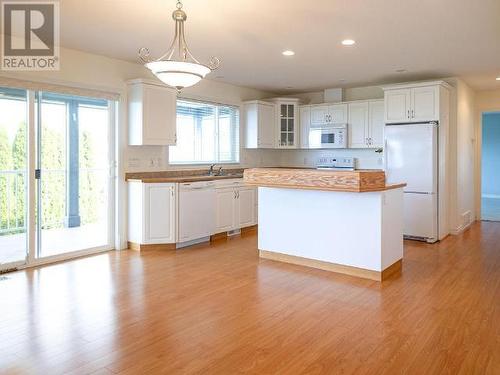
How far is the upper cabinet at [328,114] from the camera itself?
7054mm

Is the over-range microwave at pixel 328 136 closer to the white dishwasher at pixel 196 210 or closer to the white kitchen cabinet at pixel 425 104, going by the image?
the white kitchen cabinet at pixel 425 104

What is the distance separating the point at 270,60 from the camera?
17.2ft

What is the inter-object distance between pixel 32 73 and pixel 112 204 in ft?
6.01

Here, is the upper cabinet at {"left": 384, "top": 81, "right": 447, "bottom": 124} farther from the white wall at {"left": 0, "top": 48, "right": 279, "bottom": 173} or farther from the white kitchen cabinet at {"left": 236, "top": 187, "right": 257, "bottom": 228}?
the white wall at {"left": 0, "top": 48, "right": 279, "bottom": 173}

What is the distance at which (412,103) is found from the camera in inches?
235

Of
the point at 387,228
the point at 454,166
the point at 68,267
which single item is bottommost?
the point at 68,267

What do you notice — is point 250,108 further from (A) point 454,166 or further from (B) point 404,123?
(A) point 454,166

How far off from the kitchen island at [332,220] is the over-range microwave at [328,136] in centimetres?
264

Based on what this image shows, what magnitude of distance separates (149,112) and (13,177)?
5.75 ft

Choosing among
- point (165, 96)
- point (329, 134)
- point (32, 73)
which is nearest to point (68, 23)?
point (32, 73)

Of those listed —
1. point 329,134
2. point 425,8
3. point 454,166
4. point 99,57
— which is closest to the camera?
point 425,8

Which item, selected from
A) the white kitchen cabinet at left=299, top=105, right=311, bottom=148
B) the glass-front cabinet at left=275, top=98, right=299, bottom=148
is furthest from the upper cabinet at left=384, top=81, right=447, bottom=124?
the glass-front cabinet at left=275, top=98, right=299, bottom=148

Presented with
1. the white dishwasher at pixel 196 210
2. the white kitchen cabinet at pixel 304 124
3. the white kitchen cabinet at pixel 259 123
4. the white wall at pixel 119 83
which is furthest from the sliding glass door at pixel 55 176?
Result: the white kitchen cabinet at pixel 304 124

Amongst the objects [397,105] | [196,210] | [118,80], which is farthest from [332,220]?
[118,80]
